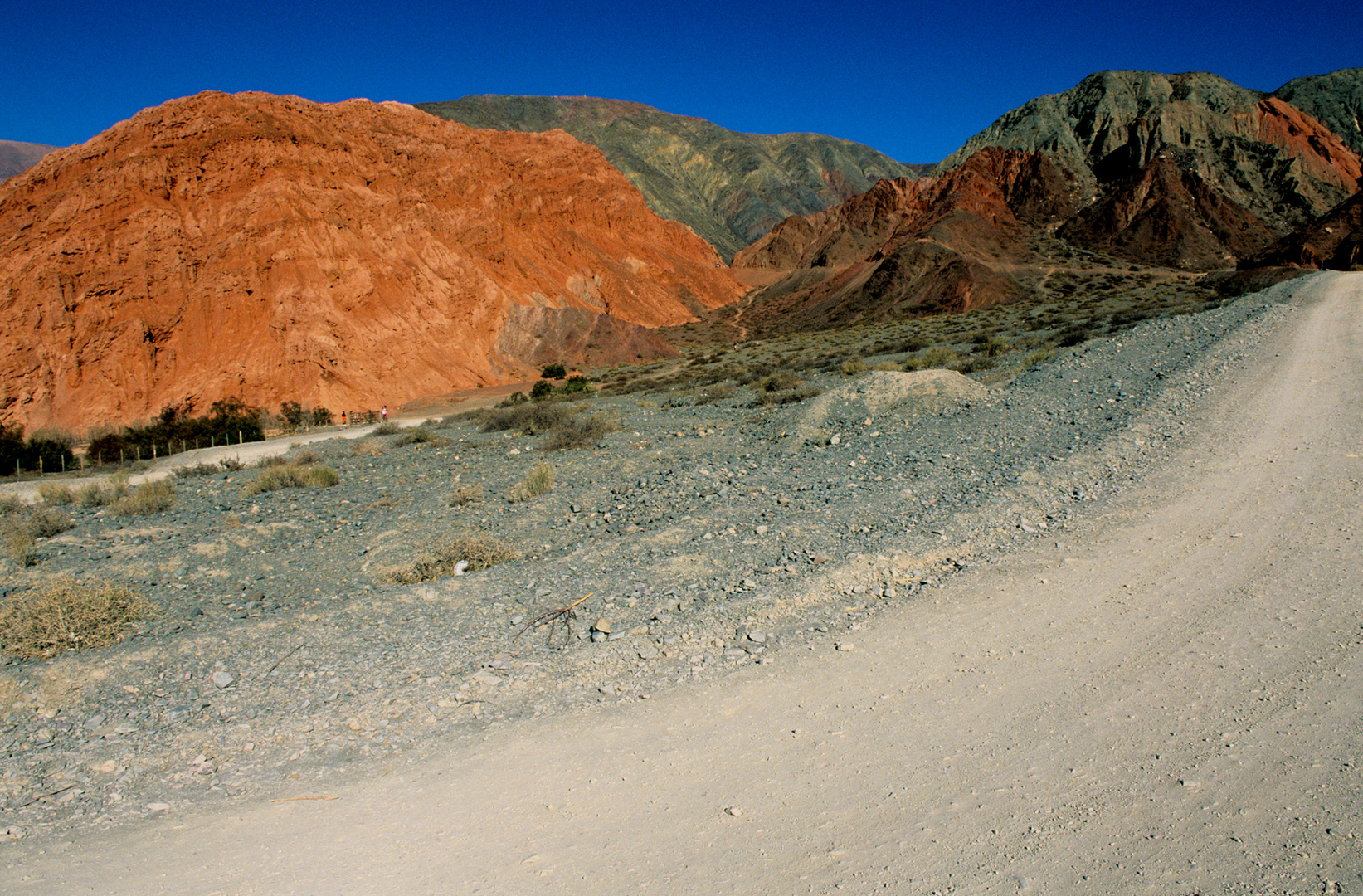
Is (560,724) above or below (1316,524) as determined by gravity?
below

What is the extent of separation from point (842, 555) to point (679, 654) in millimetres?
2269

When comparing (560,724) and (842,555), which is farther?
(842,555)

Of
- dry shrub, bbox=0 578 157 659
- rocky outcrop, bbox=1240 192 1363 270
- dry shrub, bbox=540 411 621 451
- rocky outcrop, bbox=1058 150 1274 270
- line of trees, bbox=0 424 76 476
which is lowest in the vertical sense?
dry shrub, bbox=0 578 157 659

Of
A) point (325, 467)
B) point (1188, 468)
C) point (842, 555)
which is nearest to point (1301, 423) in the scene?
point (1188, 468)

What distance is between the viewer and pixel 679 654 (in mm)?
6039

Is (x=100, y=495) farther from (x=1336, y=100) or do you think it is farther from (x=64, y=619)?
(x=1336, y=100)

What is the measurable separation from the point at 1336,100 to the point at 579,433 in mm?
134540

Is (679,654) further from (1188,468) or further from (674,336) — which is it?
(674,336)

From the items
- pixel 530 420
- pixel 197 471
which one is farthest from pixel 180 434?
pixel 530 420

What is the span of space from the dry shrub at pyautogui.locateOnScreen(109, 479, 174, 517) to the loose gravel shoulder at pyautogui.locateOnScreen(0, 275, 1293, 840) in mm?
427

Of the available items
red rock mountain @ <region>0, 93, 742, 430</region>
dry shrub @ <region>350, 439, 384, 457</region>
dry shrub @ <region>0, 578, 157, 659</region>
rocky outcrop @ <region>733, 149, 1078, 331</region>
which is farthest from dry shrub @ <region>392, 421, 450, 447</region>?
rocky outcrop @ <region>733, 149, 1078, 331</region>

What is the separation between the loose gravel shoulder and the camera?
520cm

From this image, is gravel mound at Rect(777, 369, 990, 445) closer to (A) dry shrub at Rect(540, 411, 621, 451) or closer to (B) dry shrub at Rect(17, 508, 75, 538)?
(A) dry shrub at Rect(540, 411, 621, 451)

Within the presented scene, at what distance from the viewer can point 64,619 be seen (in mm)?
6574
